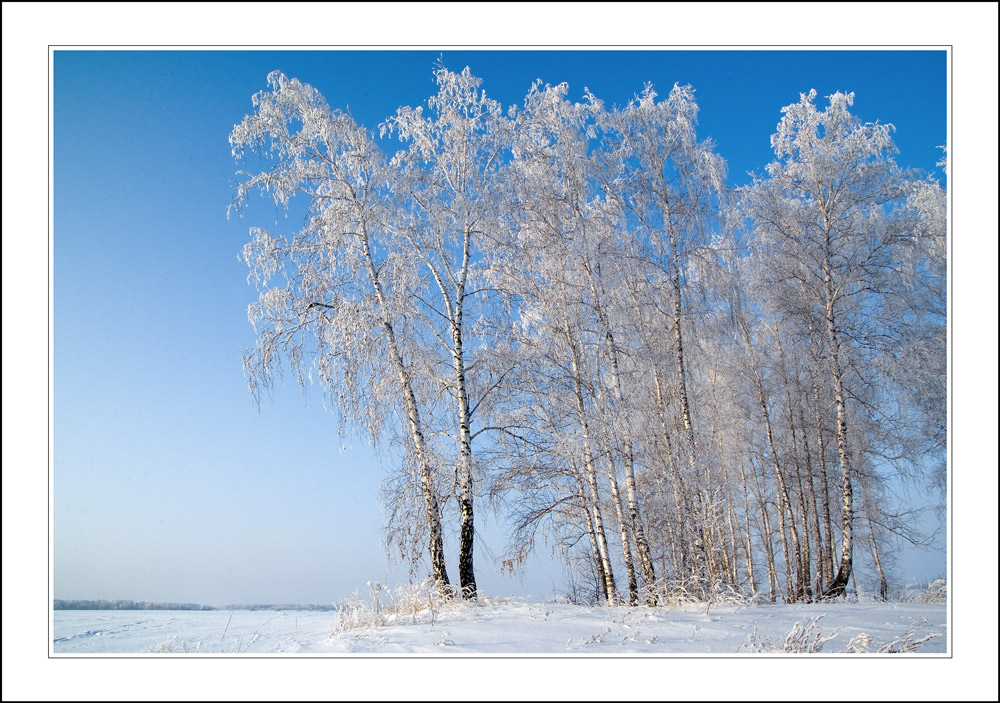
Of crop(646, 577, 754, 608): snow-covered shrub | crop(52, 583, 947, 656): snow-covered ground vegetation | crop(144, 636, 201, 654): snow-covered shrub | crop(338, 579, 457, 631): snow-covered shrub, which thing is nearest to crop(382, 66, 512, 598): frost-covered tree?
crop(338, 579, 457, 631): snow-covered shrub

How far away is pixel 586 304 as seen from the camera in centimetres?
855

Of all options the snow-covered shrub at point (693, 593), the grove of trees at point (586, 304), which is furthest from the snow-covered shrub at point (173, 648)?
the snow-covered shrub at point (693, 593)

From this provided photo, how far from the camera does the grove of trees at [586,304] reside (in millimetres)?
7801

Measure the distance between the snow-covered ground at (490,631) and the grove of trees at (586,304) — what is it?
1249mm

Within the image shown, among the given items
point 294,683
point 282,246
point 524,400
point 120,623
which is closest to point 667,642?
point 294,683

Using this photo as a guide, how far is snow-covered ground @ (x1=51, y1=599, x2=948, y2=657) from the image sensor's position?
5.11 meters

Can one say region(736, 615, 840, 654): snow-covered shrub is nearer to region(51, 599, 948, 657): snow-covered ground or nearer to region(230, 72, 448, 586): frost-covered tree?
region(51, 599, 948, 657): snow-covered ground

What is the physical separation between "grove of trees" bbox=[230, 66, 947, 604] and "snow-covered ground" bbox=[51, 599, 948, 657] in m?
1.25

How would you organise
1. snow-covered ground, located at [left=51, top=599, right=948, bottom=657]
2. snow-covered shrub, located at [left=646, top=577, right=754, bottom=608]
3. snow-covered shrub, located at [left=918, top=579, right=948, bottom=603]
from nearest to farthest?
snow-covered ground, located at [left=51, top=599, right=948, bottom=657], snow-covered shrub, located at [left=918, top=579, right=948, bottom=603], snow-covered shrub, located at [left=646, top=577, right=754, bottom=608]

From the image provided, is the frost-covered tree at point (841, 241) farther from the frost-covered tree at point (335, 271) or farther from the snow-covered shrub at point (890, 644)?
the frost-covered tree at point (335, 271)

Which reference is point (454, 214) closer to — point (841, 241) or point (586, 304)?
point (586, 304)

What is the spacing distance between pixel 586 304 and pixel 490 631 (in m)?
4.54

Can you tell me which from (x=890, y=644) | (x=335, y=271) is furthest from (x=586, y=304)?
(x=890, y=644)

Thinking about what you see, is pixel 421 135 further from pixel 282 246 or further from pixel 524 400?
Answer: pixel 524 400
